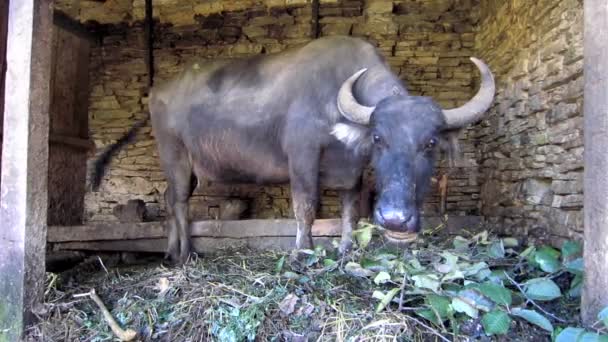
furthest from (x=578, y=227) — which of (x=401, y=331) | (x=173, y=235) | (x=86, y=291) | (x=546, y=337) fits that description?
(x=173, y=235)

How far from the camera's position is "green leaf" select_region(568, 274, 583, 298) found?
293 centimetres

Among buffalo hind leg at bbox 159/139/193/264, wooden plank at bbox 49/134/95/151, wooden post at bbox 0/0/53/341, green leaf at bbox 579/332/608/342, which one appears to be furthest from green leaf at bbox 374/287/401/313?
wooden plank at bbox 49/134/95/151

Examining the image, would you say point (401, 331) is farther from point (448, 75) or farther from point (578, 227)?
point (448, 75)

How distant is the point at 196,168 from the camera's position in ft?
18.7

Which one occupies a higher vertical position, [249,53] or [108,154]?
[249,53]

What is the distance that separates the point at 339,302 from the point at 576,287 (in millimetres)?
1344

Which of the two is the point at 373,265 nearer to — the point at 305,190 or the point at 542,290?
the point at 542,290

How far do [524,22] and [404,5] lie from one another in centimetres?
259

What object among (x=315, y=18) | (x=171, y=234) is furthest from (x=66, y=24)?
(x=315, y=18)

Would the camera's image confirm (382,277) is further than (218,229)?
No

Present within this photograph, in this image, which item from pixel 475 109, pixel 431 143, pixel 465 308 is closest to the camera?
pixel 465 308

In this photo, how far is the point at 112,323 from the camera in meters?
2.98

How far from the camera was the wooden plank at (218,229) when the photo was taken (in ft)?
17.8

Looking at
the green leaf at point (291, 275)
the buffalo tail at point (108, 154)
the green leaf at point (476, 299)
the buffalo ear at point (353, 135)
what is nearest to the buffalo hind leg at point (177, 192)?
the buffalo ear at point (353, 135)
